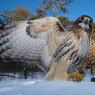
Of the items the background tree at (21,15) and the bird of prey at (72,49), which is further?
the background tree at (21,15)

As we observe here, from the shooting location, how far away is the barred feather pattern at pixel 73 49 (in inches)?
61.6

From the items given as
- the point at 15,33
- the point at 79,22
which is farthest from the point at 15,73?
the point at 79,22

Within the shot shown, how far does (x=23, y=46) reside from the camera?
1.45 metres

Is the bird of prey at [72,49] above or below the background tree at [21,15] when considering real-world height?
below

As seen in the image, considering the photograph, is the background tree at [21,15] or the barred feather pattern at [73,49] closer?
the barred feather pattern at [73,49]

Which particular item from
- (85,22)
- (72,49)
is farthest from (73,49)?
(85,22)

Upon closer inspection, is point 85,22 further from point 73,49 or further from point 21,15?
point 21,15

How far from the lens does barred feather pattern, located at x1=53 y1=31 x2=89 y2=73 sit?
157 cm

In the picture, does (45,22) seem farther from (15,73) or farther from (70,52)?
(15,73)

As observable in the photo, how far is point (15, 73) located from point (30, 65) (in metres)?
0.09

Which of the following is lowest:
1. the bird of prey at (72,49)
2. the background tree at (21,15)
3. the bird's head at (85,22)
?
the bird of prey at (72,49)

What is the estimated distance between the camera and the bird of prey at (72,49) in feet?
5.08

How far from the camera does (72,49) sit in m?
1.61

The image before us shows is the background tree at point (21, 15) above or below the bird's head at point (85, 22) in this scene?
above
